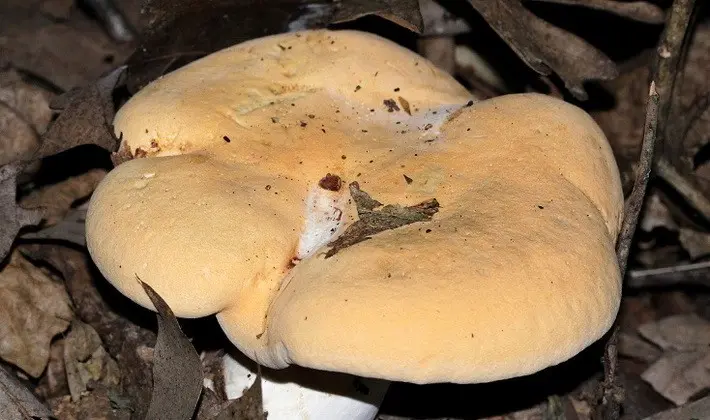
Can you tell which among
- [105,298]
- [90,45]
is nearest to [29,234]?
[105,298]

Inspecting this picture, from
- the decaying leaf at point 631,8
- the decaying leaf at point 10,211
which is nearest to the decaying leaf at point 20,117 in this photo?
the decaying leaf at point 10,211

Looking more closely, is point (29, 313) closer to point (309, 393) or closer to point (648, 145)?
point (309, 393)

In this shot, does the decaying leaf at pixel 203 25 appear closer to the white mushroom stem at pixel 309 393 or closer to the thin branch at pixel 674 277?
the white mushroom stem at pixel 309 393

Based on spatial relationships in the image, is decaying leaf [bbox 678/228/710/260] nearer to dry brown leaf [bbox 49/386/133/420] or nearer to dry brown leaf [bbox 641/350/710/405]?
dry brown leaf [bbox 641/350/710/405]

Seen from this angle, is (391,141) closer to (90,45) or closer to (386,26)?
(386,26)

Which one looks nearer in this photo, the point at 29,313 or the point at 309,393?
the point at 309,393

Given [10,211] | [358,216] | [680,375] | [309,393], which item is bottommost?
[680,375]

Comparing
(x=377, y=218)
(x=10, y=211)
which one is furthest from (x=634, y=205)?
(x=10, y=211)
